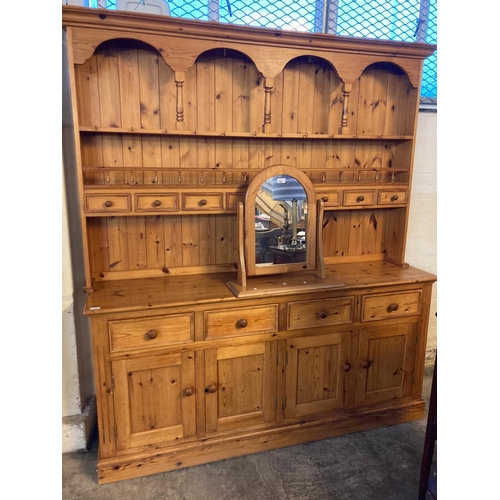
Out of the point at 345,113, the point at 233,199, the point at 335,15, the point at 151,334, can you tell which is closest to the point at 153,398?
the point at 151,334

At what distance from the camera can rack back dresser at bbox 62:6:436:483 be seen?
6.10 ft

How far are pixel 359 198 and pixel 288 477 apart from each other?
1.48 metres

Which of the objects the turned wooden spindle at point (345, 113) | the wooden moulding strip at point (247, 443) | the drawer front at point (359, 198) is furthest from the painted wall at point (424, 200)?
the wooden moulding strip at point (247, 443)

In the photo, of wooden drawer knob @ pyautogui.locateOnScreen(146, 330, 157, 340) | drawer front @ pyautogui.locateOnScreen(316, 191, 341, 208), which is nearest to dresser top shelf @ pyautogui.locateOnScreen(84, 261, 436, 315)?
wooden drawer knob @ pyautogui.locateOnScreen(146, 330, 157, 340)

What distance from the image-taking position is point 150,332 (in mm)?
1812

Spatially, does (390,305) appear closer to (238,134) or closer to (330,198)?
(330,198)

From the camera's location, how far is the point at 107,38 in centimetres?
178

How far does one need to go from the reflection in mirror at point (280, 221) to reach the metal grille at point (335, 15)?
1.04 metres

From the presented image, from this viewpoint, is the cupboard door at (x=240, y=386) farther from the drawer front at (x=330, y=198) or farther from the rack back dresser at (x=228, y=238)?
the drawer front at (x=330, y=198)

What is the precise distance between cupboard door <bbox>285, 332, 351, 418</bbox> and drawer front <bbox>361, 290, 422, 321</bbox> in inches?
6.7
